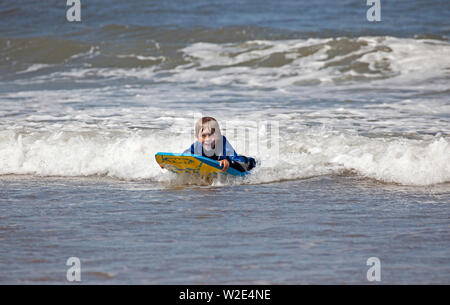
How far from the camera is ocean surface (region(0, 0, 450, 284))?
4.24 meters

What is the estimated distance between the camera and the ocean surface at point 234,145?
13.9 ft

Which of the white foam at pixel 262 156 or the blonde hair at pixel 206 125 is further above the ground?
the blonde hair at pixel 206 125

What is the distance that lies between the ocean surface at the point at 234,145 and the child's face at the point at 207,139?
42 cm

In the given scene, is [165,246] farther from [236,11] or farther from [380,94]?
[236,11]

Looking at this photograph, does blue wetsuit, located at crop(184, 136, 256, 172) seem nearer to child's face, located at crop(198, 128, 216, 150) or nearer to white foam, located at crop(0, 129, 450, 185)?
child's face, located at crop(198, 128, 216, 150)

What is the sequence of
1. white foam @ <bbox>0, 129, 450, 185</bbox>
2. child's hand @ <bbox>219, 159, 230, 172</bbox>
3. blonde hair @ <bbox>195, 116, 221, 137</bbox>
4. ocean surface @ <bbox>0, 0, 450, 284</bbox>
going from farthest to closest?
1. white foam @ <bbox>0, 129, 450, 185</bbox>
2. blonde hair @ <bbox>195, 116, 221, 137</bbox>
3. child's hand @ <bbox>219, 159, 230, 172</bbox>
4. ocean surface @ <bbox>0, 0, 450, 284</bbox>

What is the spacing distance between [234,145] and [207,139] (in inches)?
71.7

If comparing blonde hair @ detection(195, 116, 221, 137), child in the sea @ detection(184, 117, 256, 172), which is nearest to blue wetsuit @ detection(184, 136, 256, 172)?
child in the sea @ detection(184, 117, 256, 172)

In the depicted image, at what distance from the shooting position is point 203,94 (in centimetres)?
1260

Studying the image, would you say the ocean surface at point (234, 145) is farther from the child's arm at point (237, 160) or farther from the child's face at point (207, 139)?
the child's face at point (207, 139)

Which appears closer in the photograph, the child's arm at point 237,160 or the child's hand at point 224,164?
the child's hand at point 224,164

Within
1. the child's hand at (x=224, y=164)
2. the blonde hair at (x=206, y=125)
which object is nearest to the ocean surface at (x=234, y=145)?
the child's hand at (x=224, y=164)

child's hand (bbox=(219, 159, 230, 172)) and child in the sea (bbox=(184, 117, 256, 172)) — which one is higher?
child in the sea (bbox=(184, 117, 256, 172))

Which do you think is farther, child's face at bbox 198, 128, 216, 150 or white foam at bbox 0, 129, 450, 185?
white foam at bbox 0, 129, 450, 185
